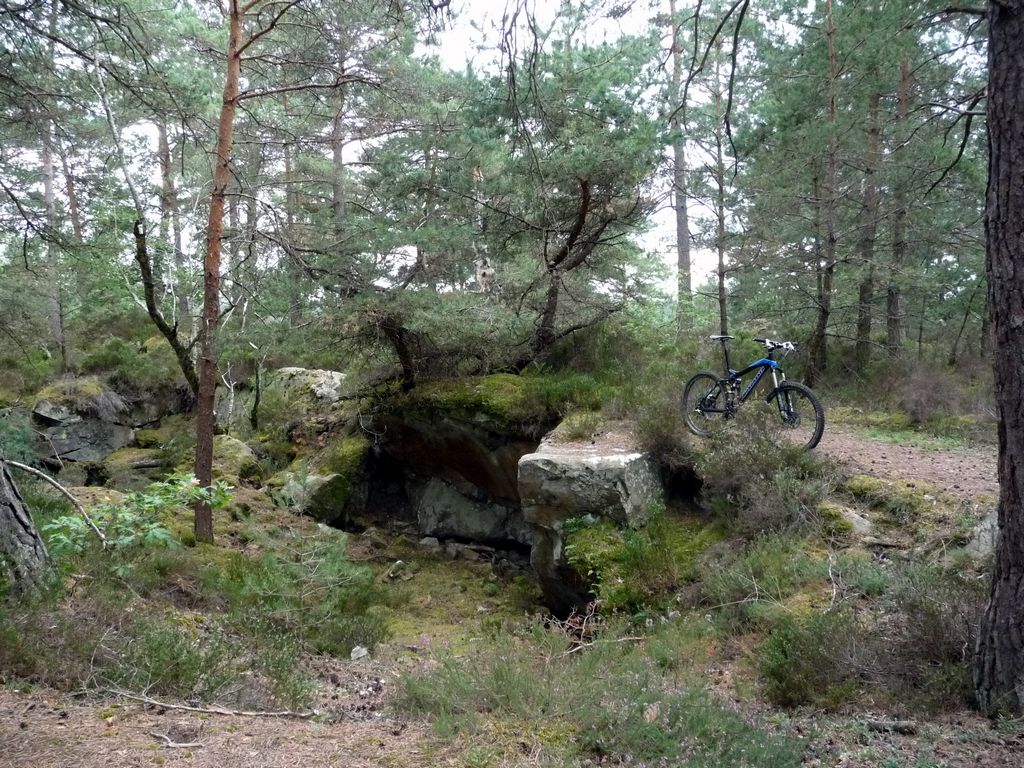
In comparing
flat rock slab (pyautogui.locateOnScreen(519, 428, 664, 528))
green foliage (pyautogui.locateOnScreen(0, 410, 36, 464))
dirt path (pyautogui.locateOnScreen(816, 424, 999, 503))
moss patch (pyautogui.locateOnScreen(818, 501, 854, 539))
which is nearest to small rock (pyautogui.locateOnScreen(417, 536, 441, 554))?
flat rock slab (pyautogui.locateOnScreen(519, 428, 664, 528))

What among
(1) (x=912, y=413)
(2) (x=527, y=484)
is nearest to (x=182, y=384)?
(2) (x=527, y=484)

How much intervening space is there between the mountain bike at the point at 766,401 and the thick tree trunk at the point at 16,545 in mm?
6382

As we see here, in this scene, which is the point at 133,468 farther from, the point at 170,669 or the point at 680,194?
the point at 680,194

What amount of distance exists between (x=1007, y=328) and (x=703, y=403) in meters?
5.10

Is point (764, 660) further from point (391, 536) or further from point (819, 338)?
point (819, 338)

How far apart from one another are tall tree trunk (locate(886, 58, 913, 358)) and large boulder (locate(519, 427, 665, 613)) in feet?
19.7

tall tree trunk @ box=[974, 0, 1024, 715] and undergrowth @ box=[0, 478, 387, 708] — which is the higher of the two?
tall tree trunk @ box=[974, 0, 1024, 715]

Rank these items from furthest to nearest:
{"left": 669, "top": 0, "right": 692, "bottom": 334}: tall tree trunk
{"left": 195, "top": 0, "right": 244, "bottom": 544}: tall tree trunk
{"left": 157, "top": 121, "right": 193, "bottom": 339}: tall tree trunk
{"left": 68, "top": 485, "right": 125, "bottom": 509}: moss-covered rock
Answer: {"left": 157, "top": 121, "right": 193, "bottom": 339}: tall tree trunk < {"left": 669, "top": 0, "right": 692, "bottom": 334}: tall tree trunk < {"left": 195, "top": 0, "right": 244, "bottom": 544}: tall tree trunk < {"left": 68, "top": 485, "right": 125, "bottom": 509}: moss-covered rock

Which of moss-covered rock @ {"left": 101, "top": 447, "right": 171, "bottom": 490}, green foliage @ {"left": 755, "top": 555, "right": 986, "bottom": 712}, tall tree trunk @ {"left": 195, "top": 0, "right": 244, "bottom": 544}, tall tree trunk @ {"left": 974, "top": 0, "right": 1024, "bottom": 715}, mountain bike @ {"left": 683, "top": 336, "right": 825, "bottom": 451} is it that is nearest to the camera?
tall tree trunk @ {"left": 974, "top": 0, "right": 1024, "bottom": 715}

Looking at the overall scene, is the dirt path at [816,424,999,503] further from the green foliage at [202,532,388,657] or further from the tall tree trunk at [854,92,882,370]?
the green foliage at [202,532,388,657]

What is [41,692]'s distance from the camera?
325 cm

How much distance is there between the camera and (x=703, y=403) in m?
8.33

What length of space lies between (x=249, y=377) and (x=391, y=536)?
19.7ft

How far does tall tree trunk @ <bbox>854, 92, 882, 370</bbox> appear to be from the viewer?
35.2ft
